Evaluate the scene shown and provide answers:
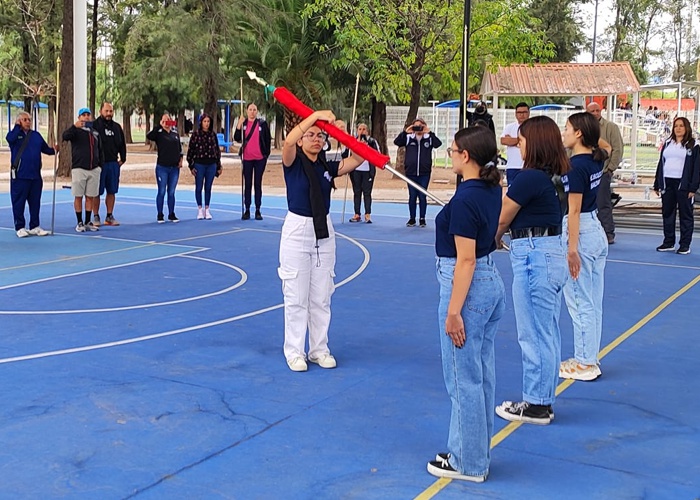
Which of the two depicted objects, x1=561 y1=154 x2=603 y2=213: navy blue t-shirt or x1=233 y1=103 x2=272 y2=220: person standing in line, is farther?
x1=233 y1=103 x2=272 y2=220: person standing in line

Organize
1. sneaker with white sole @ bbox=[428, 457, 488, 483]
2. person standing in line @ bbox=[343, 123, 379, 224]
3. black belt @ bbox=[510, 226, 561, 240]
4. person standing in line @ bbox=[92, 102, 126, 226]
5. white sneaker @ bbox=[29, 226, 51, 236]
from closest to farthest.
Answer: sneaker with white sole @ bbox=[428, 457, 488, 483] → black belt @ bbox=[510, 226, 561, 240] → white sneaker @ bbox=[29, 226, 51, 236] → person standing in line @ bbox=[92, 102, 126, 226] → person standing in line @ bbox=[343, 123, 379, 224]

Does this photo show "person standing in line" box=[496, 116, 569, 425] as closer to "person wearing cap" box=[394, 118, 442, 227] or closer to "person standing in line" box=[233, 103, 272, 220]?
"person wearing cap" box=[394, 118, 442, 227]

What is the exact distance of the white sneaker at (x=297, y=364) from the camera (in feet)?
21.2

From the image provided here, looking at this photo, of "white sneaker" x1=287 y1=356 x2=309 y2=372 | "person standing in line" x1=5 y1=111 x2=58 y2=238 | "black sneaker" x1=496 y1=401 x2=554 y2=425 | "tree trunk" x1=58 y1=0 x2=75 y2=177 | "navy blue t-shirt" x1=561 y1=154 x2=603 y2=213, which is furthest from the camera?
"tree trunk" x1=58 y1=0 x2=75 y2=177

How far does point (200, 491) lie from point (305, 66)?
2596cm

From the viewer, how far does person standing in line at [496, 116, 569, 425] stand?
513 centimetres

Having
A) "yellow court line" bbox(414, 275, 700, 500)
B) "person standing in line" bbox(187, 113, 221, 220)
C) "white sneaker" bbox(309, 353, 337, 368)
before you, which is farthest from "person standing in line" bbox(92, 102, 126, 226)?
"yellow court line" bbox(414, 275, 700, 500)

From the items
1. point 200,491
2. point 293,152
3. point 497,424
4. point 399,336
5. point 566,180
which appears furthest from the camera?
point 399,336

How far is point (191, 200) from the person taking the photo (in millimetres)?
20812

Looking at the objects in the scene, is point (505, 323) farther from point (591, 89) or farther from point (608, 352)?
point (591, 89)

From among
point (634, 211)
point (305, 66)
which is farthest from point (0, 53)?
point (634, 211)

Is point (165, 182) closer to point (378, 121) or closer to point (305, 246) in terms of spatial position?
point (305, 246)

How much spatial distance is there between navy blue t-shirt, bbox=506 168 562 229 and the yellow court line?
1.23 metres

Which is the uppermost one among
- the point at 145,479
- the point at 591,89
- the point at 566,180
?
the point at 591,89
